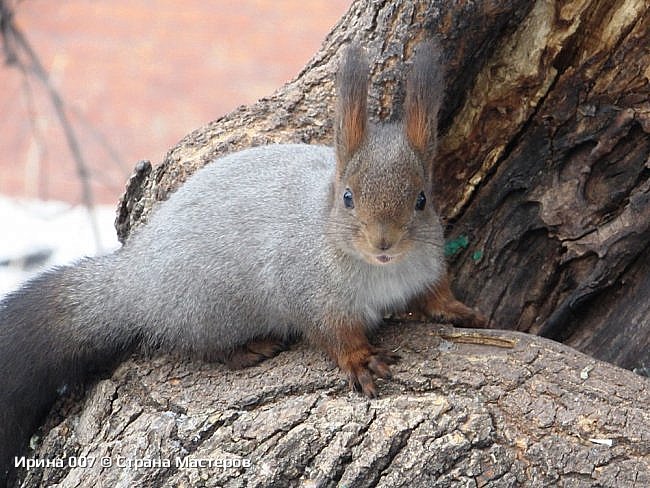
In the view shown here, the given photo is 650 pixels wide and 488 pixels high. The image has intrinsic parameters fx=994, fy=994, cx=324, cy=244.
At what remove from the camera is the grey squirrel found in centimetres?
292

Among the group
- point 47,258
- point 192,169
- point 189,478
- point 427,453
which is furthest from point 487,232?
point 47,258

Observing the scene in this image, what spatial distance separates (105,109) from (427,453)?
6.83m

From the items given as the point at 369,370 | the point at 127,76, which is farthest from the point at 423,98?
the point at 127,76

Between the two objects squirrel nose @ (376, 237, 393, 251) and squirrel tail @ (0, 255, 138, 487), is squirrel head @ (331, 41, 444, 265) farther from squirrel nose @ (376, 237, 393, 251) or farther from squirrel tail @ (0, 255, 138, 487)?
squirrel tail @ (0, 255, 138, 487)

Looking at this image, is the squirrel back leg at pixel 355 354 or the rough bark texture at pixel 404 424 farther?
the squirrel back leg at pixel 355 354

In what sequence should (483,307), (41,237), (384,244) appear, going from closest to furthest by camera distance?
(384,244)
(483,307)
(41,237)

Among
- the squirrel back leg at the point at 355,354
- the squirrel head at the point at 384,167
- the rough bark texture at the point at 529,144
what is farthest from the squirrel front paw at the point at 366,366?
the rough bark texture at the point at 529,144

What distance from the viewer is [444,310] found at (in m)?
3.23

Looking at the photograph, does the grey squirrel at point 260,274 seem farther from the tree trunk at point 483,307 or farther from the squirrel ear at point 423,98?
the tree trunk at point 483,307

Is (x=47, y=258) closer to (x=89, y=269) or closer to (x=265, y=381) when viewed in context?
(x=89, y=269)

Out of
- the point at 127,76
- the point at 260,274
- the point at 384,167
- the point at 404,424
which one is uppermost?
the point at 127,76

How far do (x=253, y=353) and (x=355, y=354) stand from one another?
0.40 meters

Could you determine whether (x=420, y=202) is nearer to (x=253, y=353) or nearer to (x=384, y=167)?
(x=384, y=167)

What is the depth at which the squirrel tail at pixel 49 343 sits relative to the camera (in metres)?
3.19
